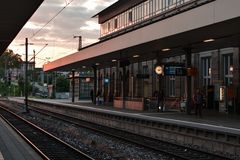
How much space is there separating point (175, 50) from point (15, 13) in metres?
20.7

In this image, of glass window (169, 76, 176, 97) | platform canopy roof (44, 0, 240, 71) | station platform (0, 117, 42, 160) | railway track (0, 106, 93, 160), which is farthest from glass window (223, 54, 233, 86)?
station platform (0, 117, 42, 160)

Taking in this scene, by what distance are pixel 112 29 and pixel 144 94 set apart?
1447 centimetres

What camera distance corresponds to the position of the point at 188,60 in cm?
3200

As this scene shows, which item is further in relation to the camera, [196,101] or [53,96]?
[53,96]

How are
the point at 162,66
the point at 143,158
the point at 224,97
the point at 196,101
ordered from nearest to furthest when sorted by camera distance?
1. the point at 143,158
2. the point at 196,101
3. the point at 162,66
4. the point at 224,97

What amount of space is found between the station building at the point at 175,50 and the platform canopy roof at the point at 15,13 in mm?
8207

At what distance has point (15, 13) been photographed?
17.4m

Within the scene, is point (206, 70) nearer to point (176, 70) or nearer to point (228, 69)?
point (228, 69)

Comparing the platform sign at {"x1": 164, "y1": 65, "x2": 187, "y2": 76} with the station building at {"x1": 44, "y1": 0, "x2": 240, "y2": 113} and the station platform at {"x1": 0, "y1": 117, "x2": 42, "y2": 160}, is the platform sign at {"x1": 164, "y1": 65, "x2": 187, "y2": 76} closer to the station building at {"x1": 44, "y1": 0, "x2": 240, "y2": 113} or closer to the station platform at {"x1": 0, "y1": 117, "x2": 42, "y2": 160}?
the station building at {"x1": 44, "y1": 0, "x2": 240, "y2": 113}

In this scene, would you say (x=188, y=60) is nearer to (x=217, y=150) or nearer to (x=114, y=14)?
(x=217, y=150)

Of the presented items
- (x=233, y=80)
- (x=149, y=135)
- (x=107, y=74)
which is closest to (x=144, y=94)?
(x=107, y=74)

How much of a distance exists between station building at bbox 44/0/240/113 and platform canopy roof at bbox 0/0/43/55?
821cm

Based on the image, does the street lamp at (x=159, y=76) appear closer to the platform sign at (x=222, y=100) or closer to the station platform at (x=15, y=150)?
the platform sign at (x=222, y=100)

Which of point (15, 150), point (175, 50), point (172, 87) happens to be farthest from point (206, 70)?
point (15, 150)
